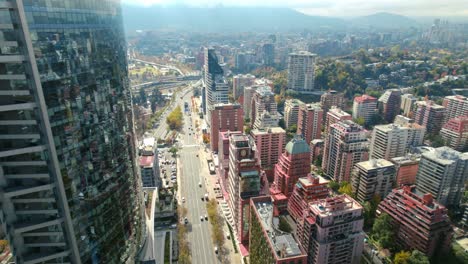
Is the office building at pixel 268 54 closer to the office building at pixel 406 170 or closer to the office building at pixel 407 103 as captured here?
the office building at pixel 407 103

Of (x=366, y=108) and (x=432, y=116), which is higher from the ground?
(x=432, y=116)

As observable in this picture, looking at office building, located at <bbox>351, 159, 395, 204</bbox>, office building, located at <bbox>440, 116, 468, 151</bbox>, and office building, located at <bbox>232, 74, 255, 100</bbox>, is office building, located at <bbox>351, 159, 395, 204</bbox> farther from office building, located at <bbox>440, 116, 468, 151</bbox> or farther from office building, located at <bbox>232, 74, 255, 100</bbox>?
office building, located at <bbox>232, 74, 255, 100</bbox>

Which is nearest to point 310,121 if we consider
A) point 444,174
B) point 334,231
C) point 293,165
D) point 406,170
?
point 406,170

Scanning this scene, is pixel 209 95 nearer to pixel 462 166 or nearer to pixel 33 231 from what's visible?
pixel 462 166

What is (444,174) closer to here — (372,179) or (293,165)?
(372,179)

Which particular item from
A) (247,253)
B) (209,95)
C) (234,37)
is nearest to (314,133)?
(209,95)

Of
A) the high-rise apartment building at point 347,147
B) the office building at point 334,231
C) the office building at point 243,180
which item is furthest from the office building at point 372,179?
the office building at point 243,180

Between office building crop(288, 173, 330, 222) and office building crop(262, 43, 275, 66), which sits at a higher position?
office building crop(262, 43, 275, 66)

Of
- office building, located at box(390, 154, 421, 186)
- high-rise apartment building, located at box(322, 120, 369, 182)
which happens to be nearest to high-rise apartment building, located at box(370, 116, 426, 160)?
office building, located at box(390, 154, 421, 186)
